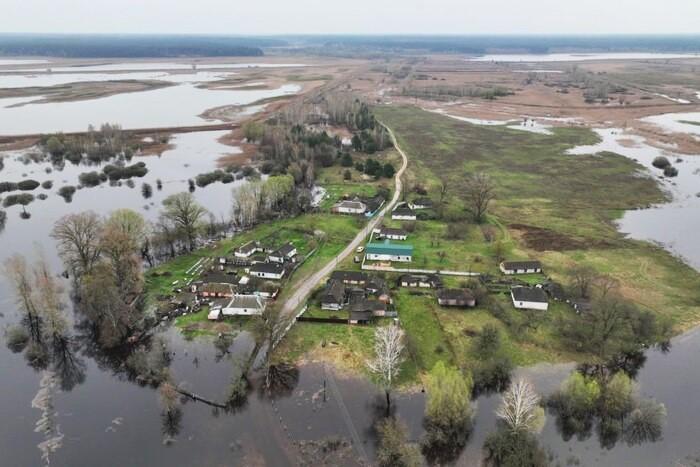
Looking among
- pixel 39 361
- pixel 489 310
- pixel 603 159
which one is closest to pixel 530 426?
pixel 489 310

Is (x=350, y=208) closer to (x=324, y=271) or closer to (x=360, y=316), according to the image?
(x=324, y=271)

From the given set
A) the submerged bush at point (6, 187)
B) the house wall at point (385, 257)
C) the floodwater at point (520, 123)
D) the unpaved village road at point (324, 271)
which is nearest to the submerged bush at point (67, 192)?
the submerged bush at point (6, 187)

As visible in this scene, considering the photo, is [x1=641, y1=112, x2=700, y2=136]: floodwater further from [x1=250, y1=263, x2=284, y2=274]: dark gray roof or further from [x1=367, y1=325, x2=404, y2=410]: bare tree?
[x1=367, y1=325, x2=404, y2=410]: bare tree

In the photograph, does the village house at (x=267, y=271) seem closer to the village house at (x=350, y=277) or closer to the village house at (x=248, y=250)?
the village house at (x=248, y=250)

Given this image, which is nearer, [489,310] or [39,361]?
[39,361]

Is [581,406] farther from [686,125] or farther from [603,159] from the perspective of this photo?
[686,125]

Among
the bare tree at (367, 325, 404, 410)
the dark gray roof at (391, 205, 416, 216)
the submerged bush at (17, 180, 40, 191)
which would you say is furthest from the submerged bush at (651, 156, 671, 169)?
the submerged bush at (17, 180, 40, 191)

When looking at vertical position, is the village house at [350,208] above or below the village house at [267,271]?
above
